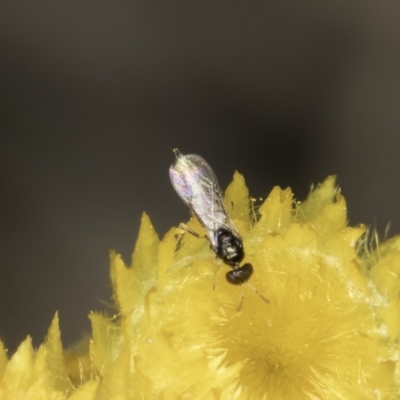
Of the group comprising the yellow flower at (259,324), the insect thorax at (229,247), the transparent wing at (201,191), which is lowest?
the yellow flower at (259,324)

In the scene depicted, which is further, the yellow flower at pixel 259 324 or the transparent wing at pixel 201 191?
the transparent wing at pixel 201 191

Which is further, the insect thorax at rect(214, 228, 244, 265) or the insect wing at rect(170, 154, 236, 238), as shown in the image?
the insect wing at rect(170, 154, 236, 238)

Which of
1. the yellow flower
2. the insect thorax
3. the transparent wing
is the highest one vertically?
the transparent wing

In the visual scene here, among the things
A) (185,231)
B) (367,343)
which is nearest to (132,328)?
(185,231)

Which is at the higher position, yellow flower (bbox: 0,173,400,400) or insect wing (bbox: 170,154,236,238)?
insect wing (bbox: 170,154,236,238)

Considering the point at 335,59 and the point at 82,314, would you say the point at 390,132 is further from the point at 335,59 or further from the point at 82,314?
the point at 82,314

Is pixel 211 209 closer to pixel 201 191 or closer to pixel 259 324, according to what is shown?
pixel 201 191
